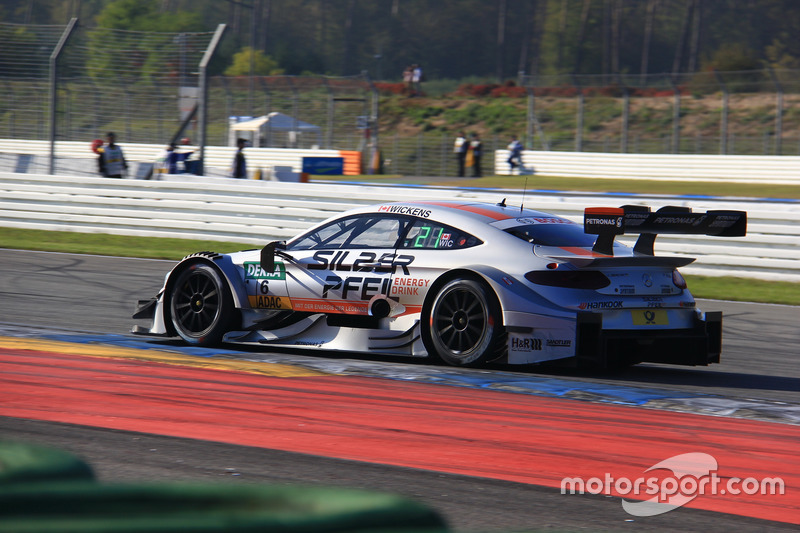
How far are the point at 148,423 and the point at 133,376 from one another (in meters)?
1.41

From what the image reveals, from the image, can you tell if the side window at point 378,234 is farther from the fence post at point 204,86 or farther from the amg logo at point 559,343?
the fence post at point 204,86

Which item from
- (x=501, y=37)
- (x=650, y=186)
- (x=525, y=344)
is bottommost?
(x=525, y=344)

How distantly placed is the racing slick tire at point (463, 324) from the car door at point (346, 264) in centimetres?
46

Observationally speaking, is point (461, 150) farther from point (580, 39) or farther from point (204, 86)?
point (580, 39)

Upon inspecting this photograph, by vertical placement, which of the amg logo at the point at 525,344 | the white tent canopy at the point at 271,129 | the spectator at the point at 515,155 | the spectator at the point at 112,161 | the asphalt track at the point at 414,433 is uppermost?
the white tent canopy at the point at 271,129

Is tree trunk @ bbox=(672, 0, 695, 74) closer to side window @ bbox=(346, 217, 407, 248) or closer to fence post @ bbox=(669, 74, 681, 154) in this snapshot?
fence post @ bbox=(669, 74, 681, 154)

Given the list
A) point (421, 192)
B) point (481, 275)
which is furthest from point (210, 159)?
point (481, 275)

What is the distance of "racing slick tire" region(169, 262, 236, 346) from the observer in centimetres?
794

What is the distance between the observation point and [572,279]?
6.87 m

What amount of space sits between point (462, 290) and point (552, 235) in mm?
836

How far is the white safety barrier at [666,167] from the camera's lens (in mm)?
29719

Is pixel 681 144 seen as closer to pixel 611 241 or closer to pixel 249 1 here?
pixel 611 241

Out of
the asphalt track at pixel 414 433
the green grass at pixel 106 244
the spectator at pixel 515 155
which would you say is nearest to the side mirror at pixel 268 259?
the asphalt track at pixel 414 433

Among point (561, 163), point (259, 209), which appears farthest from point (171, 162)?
point (561, 163)
